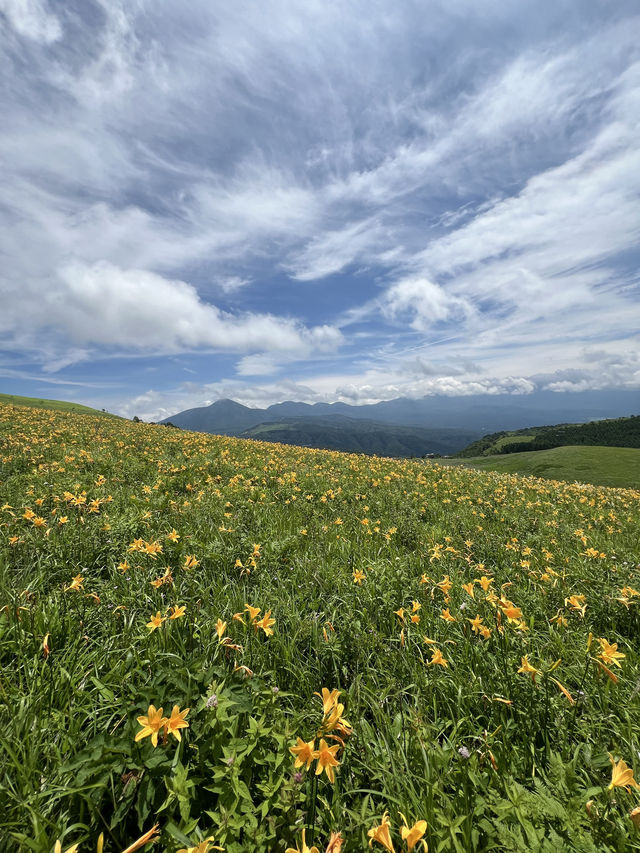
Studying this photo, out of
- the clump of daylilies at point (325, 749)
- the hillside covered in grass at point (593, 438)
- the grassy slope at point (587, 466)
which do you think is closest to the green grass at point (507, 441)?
the hillside covered in grass at point (593, 438)

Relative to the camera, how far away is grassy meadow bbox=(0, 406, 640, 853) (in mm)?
1792

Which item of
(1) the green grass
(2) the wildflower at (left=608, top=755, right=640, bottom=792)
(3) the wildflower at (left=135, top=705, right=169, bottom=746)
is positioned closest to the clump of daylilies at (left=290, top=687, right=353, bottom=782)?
(3) the wildflower at (left=135, top=705, right=169, bottom=746)

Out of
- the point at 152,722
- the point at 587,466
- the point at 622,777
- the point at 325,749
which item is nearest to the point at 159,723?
the point at 152,722

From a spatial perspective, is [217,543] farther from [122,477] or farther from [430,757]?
[122,477]

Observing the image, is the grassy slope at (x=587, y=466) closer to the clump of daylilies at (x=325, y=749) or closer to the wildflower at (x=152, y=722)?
the clump of daylilies at (x=325, y=749)

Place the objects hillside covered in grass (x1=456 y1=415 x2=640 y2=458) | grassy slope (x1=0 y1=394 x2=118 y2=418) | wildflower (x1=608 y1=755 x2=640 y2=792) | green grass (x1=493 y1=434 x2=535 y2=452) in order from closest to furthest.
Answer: wildflower (x1=608 y1=755 x2=640 y2=792)
grassy slope (x1=0 y1=394 x2=118 y2=418)
hillside covered in grass (x1=456 y1=415 x2=640 y2=458)
green grass (x1=493 y1=434 x2=535 y2=452)

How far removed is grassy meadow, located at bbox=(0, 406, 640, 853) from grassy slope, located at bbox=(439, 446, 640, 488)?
3085 centimetres

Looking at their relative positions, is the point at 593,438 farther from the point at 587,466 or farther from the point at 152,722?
the point at 152,722

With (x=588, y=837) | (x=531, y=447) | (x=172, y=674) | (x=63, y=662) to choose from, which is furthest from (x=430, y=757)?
(x=531, y=447)

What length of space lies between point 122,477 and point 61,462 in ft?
6.19

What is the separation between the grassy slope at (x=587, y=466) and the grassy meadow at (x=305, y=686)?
30854 mm

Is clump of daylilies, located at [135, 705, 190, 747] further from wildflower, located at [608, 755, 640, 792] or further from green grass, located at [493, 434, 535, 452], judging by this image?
green grass, located at [493, 434, 535, 452]

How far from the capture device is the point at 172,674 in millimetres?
2314

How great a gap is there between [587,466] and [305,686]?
45.8m
